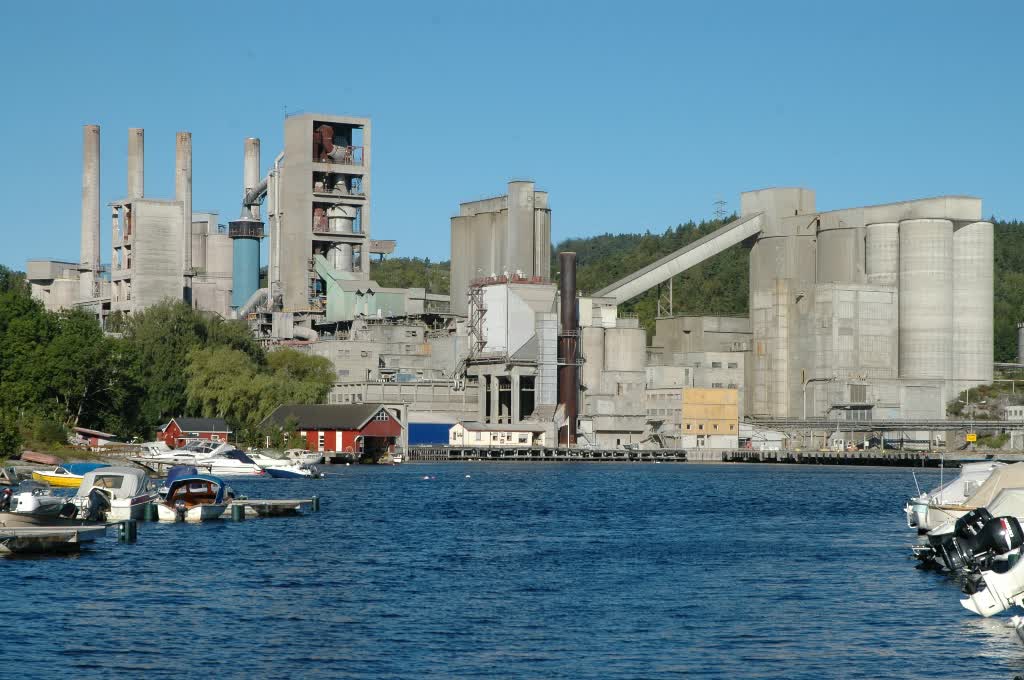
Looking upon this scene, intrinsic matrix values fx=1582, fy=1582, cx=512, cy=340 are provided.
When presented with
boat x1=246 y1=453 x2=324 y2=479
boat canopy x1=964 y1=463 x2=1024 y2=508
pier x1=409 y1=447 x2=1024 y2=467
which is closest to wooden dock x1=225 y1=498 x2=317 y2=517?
boat canopy x1=964 y1=463 x2=1024 y2=508

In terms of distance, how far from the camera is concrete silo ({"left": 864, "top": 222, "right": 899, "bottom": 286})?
193750mm

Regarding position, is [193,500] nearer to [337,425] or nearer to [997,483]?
[997,483]

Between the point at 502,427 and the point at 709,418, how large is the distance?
2709 centimetres

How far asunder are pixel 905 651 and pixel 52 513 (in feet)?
105

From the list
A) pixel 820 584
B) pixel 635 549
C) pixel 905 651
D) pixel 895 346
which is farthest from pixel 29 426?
pixel 895 346

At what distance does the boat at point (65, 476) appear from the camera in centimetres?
8538

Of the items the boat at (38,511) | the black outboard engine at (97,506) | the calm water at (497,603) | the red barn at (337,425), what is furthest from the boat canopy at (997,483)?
the red barn at (337,425)

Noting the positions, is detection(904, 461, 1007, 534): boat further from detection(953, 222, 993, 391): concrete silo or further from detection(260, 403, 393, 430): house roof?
detection(953, 222, 993, 391): concrete silo

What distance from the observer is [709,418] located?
615 ft

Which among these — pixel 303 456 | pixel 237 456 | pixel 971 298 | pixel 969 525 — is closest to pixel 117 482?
pixel 969 525

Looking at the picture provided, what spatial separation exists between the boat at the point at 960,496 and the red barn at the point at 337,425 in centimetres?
8881

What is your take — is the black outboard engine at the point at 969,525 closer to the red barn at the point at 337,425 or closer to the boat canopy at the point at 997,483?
the boat canopy at the point at 997,483

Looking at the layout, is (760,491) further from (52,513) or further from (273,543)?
(52,513)

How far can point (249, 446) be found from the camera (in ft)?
450
